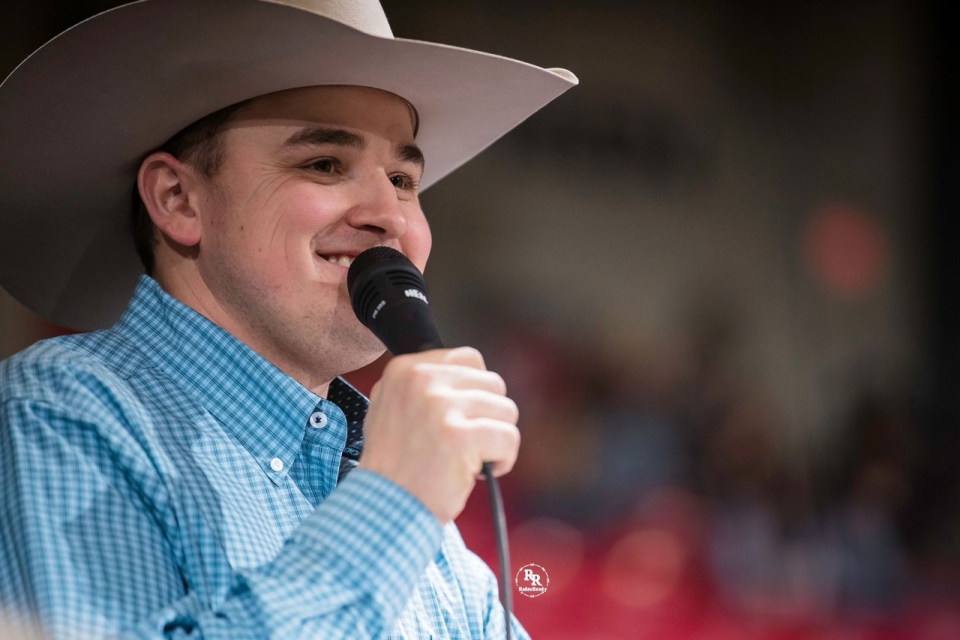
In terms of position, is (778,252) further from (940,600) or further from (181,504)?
(181,504)

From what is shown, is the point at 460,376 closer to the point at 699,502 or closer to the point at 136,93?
the point at 136,93

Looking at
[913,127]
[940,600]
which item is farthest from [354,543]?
[913,127]

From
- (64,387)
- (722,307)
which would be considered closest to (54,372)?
(64,387)

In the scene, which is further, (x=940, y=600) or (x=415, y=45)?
(x=940, y=600)

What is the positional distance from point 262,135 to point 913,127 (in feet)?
8.04

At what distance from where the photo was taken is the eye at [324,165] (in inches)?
46.9

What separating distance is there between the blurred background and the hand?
51.2 inches

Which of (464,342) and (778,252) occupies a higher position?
(778,252)

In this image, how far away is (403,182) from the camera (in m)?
1.30

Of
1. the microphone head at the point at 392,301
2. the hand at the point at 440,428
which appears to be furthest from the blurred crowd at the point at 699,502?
the hand at the point at 440,428

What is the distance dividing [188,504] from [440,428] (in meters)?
0.29

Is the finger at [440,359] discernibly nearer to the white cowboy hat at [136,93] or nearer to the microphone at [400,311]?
the microphone at [400,311]

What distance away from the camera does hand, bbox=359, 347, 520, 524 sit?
2.54 ft

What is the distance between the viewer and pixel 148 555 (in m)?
0.85
